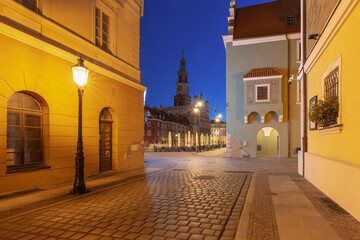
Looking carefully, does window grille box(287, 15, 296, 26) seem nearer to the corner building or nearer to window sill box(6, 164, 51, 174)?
the corner building

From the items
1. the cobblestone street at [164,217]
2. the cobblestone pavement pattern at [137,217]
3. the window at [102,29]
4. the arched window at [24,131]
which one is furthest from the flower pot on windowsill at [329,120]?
the window at [102,29]

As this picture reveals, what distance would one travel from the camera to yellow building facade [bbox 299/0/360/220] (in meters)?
5.46

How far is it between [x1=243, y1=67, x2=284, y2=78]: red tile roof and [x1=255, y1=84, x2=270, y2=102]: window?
0.95m

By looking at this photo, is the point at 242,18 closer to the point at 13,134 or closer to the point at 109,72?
the point at 109,72

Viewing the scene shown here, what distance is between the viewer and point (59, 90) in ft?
29.9

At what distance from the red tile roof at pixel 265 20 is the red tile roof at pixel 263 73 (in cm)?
332

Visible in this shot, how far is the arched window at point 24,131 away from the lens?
25.5 ft

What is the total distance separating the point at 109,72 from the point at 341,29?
8940 mm

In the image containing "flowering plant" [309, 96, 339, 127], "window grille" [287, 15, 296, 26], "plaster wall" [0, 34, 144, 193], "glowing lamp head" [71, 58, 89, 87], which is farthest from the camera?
"window grille" [287, 15, 296, 26]

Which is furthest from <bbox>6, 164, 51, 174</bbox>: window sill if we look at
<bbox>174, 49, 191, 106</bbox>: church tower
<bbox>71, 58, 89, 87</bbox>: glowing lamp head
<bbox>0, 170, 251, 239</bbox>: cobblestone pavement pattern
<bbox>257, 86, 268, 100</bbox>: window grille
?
<bbox>174, 49, 191, 106</bbox>: church tower

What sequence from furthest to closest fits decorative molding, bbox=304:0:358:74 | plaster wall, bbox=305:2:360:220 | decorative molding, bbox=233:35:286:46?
decorative molding, bbox=233:35:286:46 → decorative molding, bbox=304:0:358:74 → plaster wall, bbox=305:2:360:220

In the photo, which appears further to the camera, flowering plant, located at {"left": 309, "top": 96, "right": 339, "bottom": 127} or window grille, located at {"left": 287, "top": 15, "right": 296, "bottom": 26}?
window grille, located at {"left": 287, "top": 15, "right": 296, "bottom": 26}

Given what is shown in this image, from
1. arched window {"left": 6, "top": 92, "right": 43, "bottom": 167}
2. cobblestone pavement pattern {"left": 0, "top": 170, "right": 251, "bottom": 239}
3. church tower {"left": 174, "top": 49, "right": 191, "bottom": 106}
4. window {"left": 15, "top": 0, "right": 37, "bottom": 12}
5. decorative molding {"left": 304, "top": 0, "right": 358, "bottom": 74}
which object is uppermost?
church tower {"left": 174, "top": 49, "right": 191, "bottom": 106}

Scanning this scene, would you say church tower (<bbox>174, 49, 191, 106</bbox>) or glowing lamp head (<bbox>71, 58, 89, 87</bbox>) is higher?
church tower (<bbox>174, 49, 191, 106</bbox>)
